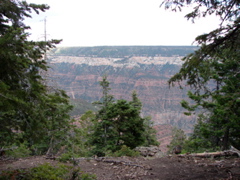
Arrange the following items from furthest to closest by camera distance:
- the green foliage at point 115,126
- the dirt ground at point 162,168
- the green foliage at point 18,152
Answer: the green foliage at point 115,126
the green foliage at point 18,152
the dirt ground at point 162,168

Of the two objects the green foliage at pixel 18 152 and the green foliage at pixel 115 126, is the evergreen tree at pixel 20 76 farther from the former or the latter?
the green foliage at pixel 115 126

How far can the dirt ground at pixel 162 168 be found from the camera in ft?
20.3

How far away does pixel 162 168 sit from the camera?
25.1 feet

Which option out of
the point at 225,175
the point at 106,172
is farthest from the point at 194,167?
the point at 106,172

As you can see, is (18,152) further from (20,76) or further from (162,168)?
(20,76)

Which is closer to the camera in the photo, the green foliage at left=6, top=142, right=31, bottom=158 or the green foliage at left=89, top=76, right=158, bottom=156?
the green foliage at left=6, top=142, right=31, bottom=158

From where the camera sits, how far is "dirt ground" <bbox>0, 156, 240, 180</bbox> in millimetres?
6180

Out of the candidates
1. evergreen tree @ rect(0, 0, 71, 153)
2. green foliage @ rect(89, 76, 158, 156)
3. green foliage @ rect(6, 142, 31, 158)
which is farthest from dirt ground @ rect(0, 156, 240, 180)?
green foliage @ rect(89, 76, 158, 156)

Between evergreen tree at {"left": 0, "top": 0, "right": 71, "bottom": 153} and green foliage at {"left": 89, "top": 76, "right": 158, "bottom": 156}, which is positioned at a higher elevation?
evergreen tree at {"left": 0, "top": 0, "right": 71, "bottom": 153}

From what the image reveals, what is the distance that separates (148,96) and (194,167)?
182415mm

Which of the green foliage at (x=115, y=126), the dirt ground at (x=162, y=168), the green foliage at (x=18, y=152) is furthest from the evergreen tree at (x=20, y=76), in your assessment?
the green foliage at (x=115, y=126)

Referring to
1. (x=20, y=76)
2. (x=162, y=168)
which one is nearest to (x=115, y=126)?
(x=162, y=168)

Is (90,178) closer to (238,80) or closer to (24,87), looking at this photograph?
(24,87)

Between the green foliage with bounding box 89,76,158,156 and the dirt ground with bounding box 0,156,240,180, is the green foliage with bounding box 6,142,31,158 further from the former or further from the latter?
the green foliage with bounding box 89,76,158,156
